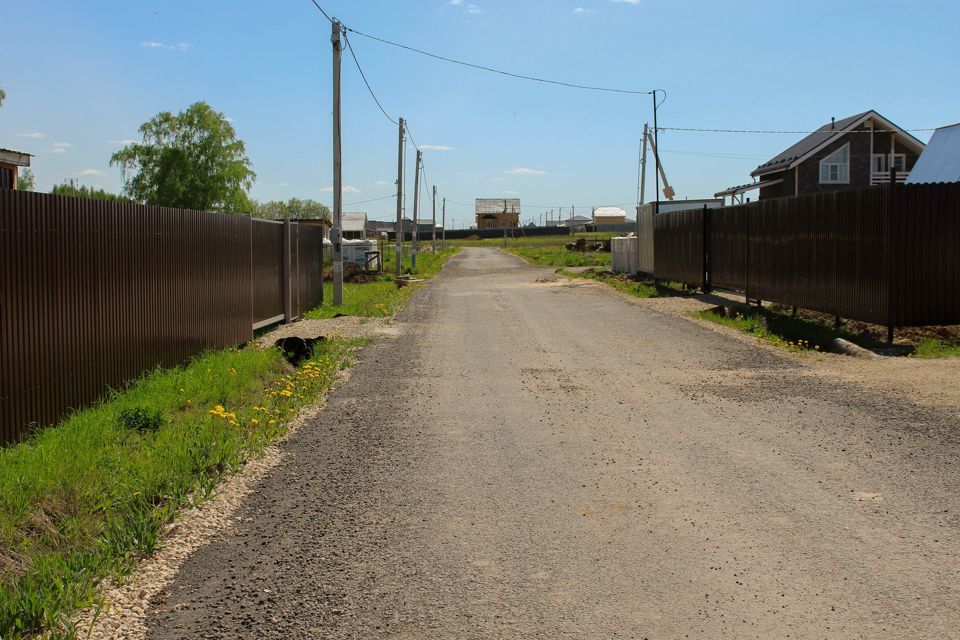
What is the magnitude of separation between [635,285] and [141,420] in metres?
22.8

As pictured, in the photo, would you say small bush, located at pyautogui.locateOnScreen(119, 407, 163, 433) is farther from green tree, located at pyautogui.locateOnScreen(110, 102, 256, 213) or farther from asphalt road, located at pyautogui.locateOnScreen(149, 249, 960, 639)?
green tree, located at pyautogui.locateOnScreen(110, 102, 256, 213)

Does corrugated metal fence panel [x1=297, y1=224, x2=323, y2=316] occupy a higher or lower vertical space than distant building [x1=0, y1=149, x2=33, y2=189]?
lower

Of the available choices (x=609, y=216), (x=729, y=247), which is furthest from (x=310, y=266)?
(x=609, y=216)

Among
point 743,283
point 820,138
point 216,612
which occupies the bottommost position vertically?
point 216,612

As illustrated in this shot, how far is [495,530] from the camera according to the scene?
5.38 m

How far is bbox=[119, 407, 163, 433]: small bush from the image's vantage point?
756 cm

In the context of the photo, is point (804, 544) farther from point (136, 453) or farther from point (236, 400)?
point (236, 400)

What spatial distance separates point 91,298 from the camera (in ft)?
28.1

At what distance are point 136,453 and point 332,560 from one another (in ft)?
8.61

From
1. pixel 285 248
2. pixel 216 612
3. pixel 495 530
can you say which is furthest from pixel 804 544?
pixel 285 248

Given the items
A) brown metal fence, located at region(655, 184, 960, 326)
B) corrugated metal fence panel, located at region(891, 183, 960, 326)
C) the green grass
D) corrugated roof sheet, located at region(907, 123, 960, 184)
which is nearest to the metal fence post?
brown metal fence, located at region(655, 184, 960, 326)

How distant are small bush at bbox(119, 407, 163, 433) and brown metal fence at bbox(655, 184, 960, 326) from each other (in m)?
10.4

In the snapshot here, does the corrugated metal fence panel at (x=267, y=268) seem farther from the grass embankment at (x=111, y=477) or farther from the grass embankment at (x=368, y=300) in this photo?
the grass embankment at (x=111, y=477)

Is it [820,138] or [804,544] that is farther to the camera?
[820,138]
